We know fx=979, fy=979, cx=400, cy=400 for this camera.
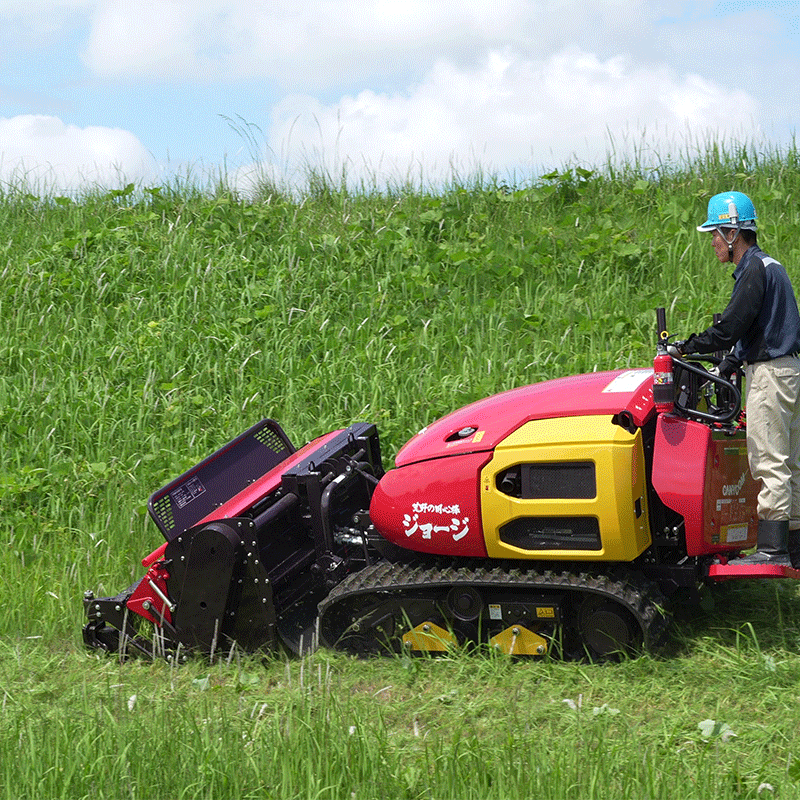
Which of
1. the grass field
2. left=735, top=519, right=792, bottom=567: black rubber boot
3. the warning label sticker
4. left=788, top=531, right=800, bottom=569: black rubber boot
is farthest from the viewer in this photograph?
the warning label sticker

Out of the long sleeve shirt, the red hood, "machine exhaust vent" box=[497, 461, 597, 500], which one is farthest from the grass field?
the long sleeve shirt

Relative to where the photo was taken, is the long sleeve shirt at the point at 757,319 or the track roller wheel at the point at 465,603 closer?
the long sleeve shirt at the point at 757,319

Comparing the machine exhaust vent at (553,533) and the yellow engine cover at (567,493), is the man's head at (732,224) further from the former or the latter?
the machine exhaust vent at (553,533)

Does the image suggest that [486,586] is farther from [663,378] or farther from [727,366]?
[727,366]

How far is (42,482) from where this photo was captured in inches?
265

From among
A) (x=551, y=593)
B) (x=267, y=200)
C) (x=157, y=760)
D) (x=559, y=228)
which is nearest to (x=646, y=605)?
(x=551, y=593)

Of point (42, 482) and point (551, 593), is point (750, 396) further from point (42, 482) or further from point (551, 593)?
point (42, 482)

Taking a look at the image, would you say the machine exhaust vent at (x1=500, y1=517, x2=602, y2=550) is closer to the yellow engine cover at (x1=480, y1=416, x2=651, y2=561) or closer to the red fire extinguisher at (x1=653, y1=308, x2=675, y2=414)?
the yellow engine cover at (x1=480, y1=416, x2=651, y2=561)

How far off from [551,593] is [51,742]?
2.06 meters

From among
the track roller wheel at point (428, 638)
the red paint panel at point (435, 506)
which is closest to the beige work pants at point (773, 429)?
the red paint panel at point (435, 506)

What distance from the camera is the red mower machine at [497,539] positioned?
4.06 m

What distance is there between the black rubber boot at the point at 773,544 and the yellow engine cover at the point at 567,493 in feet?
1.58

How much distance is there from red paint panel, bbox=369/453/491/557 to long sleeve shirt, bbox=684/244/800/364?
1109 mm

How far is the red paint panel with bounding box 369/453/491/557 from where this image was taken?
13.8 feet
